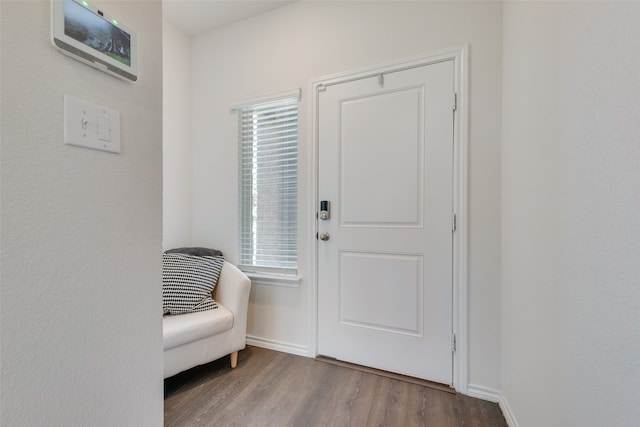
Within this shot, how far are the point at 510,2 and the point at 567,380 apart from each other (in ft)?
5.69

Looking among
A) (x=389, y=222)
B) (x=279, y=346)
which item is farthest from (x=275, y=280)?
(x=389, y=222)

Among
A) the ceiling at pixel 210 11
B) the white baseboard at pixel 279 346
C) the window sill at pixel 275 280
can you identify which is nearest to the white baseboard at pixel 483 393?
the white baseboard at pixel 279 346

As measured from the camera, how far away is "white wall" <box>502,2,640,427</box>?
0.63m

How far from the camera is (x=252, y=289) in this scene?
230 cm

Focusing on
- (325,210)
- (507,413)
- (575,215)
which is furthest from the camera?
(325,210)

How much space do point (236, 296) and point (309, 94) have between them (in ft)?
5.08

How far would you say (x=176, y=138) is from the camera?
7.97 feet

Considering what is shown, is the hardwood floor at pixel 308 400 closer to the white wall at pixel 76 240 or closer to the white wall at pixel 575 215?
the white wall at pixel 575 215

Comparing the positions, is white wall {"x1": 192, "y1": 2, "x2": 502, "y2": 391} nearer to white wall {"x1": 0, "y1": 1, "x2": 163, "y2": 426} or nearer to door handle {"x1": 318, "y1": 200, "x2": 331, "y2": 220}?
door handle {"x1": 318, "y1": 200, "x2": 331, "y2": 220}

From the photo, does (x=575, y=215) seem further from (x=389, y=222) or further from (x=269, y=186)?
(x=269, y=186)

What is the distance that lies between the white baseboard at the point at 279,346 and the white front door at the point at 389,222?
159 mm

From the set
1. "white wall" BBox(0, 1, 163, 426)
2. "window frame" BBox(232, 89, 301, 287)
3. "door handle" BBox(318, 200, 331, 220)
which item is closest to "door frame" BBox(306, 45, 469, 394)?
"door handle" BBox(318, 200, 331, 220)

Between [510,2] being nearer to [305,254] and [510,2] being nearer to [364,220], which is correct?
[364,220]

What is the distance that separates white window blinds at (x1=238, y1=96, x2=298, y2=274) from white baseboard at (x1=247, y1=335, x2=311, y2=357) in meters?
0.55
